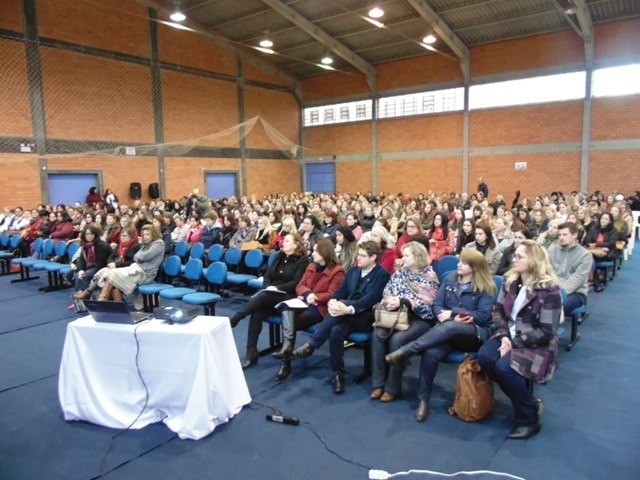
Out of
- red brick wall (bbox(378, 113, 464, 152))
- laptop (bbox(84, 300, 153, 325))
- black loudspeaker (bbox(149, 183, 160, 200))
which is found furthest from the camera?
red brick wall (bbox(378, 113, 464, 152))

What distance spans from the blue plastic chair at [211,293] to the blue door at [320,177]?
42.4 feet

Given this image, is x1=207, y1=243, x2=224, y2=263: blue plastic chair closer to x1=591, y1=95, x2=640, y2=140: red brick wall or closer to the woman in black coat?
the woman in black coat

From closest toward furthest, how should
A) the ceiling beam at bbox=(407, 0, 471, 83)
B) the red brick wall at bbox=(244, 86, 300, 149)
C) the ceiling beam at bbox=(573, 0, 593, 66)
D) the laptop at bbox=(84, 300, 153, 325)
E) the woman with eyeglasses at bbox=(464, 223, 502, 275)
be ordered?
the laptop at bbox=(84, 300, 153, 325) < the woman with eyeglasses at bbox=(464, 223, 502, 275) < the ceiling beam at bbox=(573, 0, 593, 66) < the ceiling beam at bbox=(407, 0, 471, 83) < the red brick wall at bbox=(244, 86, 300, 149)

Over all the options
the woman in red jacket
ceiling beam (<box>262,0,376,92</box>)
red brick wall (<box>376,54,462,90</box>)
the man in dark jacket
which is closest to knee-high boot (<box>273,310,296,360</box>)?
the woman in red jacket

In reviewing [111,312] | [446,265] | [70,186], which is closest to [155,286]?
[111,312]

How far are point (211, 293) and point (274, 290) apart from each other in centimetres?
132

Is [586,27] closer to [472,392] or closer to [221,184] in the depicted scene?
[221,184]

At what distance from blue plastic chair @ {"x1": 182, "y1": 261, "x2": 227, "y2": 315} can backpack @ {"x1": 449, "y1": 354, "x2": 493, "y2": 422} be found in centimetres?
269

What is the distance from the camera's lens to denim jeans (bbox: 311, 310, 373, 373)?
366 centimetres

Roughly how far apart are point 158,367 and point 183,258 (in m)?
4.46

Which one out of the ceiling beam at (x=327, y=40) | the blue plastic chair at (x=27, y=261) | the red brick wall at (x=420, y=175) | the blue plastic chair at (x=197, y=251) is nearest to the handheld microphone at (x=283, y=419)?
the blue plastic chair at (x=197, y=251)

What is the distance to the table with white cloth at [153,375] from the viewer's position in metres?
2.98

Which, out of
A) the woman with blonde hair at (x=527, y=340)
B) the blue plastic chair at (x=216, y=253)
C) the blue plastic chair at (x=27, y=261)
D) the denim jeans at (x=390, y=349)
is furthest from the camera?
the blue plastic chair at (x=27, y=261)

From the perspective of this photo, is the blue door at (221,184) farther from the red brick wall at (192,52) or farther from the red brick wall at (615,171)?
the red brick wall at (615,171)
